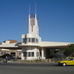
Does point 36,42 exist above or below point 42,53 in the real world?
above

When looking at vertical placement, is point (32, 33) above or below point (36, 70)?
above

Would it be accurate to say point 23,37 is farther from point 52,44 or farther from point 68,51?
point 68,51

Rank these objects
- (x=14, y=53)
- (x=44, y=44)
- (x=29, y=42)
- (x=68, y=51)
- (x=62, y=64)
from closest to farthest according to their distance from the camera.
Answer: (x=62, y=64)
(x=68, y=51)
(x=29, y=42)
(x=44, y=44)
(x=14, y=53)

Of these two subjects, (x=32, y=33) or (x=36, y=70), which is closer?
(x=36, y=70)

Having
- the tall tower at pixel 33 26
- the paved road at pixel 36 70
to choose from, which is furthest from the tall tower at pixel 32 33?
the paved road at pixel 36 70

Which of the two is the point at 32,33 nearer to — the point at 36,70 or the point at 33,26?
the point at 33,26

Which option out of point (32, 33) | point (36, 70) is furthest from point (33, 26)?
point (36, 70)

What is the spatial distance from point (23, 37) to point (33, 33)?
3.63m

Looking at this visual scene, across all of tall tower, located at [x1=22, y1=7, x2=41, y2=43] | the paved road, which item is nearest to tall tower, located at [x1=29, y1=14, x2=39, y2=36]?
tall tower, located at [x1=22, y1=7, x2=41, y2=43]

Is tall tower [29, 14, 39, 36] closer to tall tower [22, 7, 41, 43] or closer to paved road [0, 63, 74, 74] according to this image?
tall tower [22, 7, 41, 43]

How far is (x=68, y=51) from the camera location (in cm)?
4175

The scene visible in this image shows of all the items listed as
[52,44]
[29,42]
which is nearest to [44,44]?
[52,44]

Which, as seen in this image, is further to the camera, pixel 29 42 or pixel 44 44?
pixel 44 44

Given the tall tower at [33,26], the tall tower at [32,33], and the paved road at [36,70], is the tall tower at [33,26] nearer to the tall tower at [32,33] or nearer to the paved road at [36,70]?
the tall tower at [32,33]
